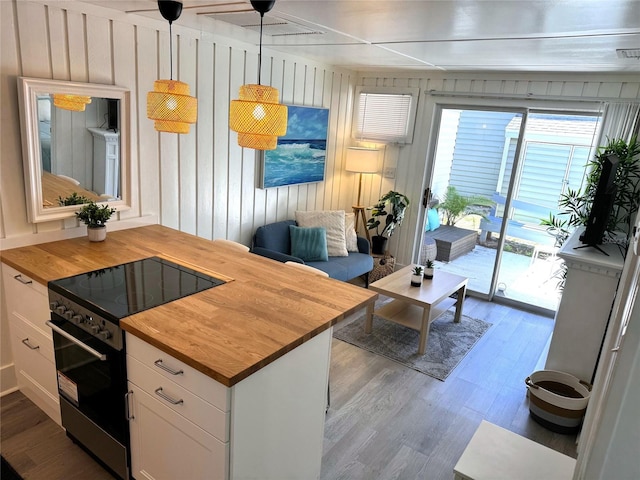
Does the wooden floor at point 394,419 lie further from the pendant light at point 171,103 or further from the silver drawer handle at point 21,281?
the pendant light at point 171,103

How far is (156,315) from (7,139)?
4.91ft

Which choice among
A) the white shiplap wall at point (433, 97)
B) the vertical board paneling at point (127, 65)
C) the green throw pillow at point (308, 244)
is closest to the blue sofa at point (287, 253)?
the green throw pillow at point (308, 244)

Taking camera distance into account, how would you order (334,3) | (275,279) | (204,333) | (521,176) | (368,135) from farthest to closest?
(368,135) < (521,176) < (275,279) < (334,3) < (204,333)

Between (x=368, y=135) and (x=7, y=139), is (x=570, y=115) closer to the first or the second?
(x=368, y=135)

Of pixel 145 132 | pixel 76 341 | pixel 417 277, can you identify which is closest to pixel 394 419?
pixel 417 277

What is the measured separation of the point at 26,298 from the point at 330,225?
293 centimetres

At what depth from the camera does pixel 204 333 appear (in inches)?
74.6

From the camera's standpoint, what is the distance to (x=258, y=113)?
2100 mm

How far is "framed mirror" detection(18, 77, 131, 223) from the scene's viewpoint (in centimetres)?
261

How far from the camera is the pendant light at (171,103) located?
91.8 inches

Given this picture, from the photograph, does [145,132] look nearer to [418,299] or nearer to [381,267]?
[418,299]

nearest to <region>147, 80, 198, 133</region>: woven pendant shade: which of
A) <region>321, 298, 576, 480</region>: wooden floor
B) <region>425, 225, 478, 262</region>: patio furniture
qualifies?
<region>321, 298, 576, 480</region>: wooden floor

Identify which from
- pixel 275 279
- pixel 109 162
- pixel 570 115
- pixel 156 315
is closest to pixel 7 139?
pixel 109 162

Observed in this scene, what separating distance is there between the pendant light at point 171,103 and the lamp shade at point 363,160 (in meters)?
2.97
